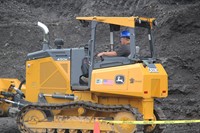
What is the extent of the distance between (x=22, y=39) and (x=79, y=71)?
9721 millimetres

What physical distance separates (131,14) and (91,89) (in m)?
9.96

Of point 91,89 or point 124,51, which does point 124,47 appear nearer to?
point 124,51

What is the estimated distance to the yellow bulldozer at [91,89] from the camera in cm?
923

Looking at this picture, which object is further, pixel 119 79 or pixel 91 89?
pixel 91 89

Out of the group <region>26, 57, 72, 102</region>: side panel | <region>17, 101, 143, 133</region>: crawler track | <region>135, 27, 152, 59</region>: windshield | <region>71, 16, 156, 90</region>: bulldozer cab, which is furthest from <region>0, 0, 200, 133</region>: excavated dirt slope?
<region>71, 16, 156, 90</region>: bulldozer cab

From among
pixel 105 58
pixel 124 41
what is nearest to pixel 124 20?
pixel 124 41

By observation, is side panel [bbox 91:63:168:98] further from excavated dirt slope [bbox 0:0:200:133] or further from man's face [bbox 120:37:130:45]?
excavated dirt slope [bbox 0:0:200:133]

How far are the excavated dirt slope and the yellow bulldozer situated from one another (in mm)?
1379

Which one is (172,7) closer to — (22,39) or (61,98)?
(22,39)

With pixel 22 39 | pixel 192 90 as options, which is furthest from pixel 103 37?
pixel 192 90

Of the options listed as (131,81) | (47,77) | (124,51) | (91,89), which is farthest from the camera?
(47,77)

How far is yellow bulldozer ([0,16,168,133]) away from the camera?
9234mm

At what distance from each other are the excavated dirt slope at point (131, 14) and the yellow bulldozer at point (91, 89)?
4.52 feet

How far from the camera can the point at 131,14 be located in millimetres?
18969
